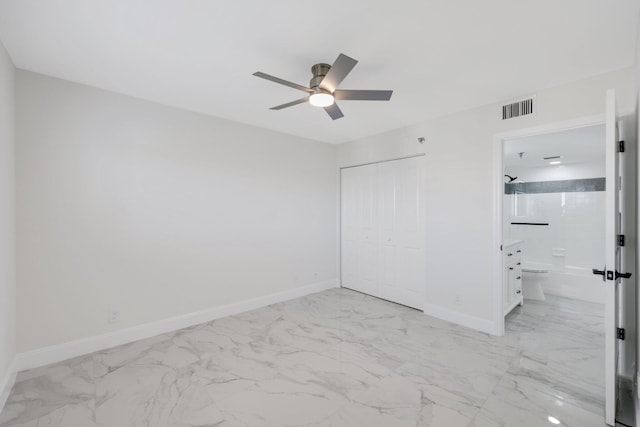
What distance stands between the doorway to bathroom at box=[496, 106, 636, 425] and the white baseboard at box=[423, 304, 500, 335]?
21 cm

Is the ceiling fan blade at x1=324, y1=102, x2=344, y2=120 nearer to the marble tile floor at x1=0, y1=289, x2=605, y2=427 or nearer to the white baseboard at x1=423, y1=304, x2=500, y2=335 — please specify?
the marble tile floor at x1=0, y1=289, x2=605, y2=427

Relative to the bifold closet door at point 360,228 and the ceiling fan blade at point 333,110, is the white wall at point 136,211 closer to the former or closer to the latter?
the bifold closet door at point 360,228

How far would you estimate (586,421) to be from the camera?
72.0 inches

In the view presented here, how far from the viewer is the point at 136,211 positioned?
299 centimetres

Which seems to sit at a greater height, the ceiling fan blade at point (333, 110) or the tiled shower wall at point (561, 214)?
the ceiling fan blade at point (333, 110)

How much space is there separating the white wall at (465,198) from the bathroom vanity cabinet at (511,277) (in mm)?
271

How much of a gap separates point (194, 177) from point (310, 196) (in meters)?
1.86

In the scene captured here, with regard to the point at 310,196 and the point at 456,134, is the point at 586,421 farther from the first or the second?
the point at 310,196

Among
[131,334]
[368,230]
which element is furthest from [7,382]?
[368,230]

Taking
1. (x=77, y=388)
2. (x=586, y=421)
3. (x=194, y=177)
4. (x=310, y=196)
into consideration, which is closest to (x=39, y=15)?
(x=194, y=177)

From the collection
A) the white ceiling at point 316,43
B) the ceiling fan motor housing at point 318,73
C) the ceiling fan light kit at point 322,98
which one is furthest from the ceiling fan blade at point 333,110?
the white ceiling at point 316,43

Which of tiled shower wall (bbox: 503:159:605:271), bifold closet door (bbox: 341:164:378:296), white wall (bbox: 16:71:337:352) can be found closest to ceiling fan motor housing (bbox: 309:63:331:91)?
white wall (bbox: 16:71:337:352)

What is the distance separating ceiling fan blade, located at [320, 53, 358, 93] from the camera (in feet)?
5.68

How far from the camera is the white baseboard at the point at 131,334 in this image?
2471 mm
